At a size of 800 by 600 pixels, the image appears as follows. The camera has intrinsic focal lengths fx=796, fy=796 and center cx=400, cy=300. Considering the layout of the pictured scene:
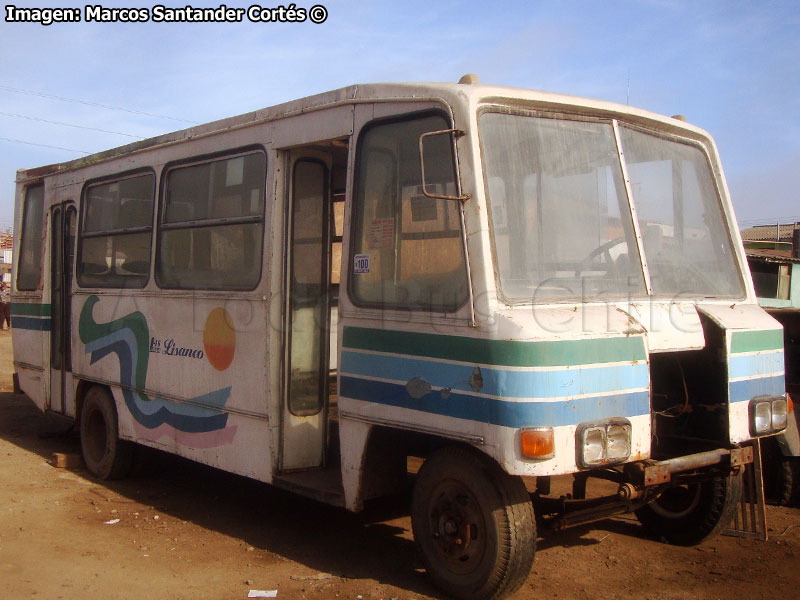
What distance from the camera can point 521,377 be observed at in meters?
3.86

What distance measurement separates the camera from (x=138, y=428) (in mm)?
6871

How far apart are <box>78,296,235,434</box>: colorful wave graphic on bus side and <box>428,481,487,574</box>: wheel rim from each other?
2012mm

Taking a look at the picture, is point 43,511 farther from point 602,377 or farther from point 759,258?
point 759,258

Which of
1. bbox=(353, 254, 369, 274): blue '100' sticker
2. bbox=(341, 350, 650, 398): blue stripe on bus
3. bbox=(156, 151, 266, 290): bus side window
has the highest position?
bbox=(156, 151, 266, 290): bus side window

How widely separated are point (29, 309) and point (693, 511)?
23.1ft

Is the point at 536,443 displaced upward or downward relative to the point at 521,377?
downward

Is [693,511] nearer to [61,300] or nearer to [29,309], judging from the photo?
[61,300]

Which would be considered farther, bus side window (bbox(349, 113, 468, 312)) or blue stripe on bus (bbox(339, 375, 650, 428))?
bus side window (bbox(349, 113, 468, 312))

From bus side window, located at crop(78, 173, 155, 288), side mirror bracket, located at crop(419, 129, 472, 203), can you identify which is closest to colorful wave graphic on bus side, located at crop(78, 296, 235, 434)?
bus side window, located at crop(78, 173, 155, 288)

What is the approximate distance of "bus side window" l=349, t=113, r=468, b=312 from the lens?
13.9ft

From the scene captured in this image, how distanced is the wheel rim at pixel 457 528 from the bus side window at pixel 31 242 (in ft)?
19.6

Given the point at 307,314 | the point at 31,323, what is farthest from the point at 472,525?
the point at 31,323

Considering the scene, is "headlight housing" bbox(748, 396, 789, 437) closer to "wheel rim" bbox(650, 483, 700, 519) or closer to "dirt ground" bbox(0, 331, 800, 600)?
"wheel rim" bbox(650, 483, 700, 519)

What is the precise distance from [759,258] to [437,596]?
16.8ft
